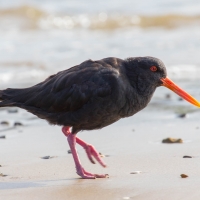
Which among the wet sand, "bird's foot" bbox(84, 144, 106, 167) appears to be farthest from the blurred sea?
"bird's foot" bbox(84, 144, 106, 167)

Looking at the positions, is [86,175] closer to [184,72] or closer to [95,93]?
[95,93]

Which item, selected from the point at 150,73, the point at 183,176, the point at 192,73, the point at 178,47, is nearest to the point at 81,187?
the point at 183,176

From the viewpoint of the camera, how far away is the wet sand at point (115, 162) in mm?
5023

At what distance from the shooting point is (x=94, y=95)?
5.64 metres

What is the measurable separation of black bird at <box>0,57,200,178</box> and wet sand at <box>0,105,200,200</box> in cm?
28

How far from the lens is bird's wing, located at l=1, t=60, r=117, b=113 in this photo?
18.6ft

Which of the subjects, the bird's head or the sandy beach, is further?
the bird's head

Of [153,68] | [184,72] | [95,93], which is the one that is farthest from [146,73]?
[184,72]

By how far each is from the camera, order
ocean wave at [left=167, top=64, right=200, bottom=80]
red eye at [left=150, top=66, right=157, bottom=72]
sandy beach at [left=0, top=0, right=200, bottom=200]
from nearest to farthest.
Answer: sandy beach at [left=0, top=0, right=200, bottom=200], red eye at [left=150, top=66, right=157, bottom=72], ocean wave at [left=167, top=64, right=200, bottom=80]

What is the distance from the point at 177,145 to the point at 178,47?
23.4ft

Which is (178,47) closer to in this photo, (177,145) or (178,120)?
(178,120)

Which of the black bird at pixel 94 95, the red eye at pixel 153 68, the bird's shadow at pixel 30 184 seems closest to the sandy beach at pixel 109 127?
the bird's shadow at pixel 30 184

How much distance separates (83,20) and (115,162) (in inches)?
504

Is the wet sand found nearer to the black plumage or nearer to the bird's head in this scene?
the black plumage
